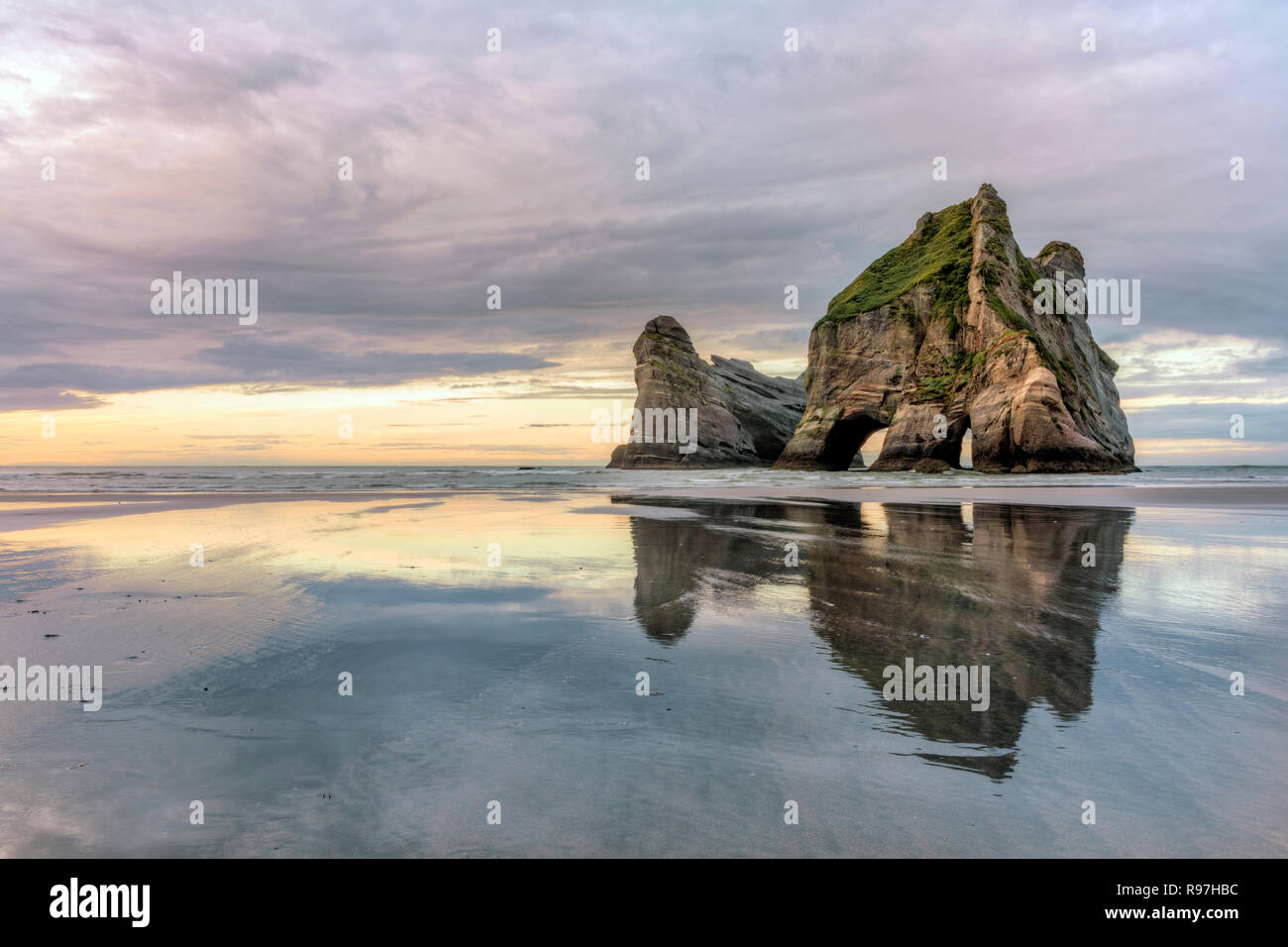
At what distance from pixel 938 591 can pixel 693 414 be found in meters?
68.4

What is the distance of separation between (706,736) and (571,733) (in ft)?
2.33

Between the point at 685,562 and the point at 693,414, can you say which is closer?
the point at 685,562

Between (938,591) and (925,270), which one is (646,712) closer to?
(938,591)

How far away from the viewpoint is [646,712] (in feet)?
13.4

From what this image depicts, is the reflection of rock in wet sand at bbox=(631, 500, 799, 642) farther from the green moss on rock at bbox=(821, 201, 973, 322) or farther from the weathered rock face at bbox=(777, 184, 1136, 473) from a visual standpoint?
the green moss on rock at bbox=(821, 201, 973, 322)

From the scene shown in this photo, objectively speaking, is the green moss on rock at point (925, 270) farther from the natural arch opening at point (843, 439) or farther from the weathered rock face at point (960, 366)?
the natural arch opening at point (843, 439)

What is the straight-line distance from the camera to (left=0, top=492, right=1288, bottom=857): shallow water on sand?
2.79m

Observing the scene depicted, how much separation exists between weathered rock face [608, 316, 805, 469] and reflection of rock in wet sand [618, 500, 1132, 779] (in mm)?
57915

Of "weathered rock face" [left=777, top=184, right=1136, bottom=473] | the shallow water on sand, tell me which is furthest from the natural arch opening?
the shallow water on sand

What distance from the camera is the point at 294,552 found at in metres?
11.0

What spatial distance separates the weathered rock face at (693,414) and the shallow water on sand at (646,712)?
64415 millimetres

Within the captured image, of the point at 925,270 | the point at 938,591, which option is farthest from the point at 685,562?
the point at 925,270

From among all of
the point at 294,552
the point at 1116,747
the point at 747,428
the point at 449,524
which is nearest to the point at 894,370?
the point at 747,428
